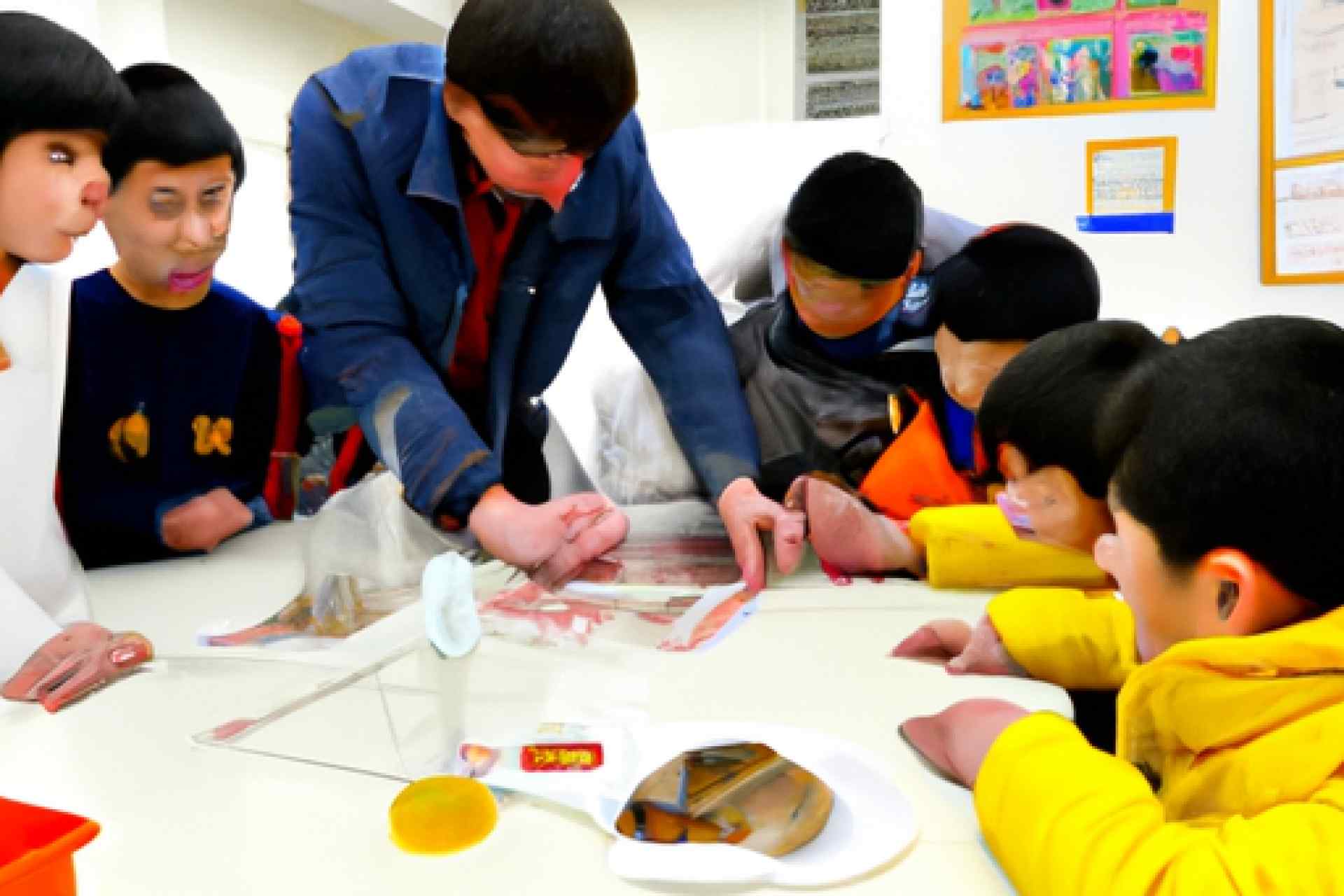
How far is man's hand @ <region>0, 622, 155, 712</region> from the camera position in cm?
59

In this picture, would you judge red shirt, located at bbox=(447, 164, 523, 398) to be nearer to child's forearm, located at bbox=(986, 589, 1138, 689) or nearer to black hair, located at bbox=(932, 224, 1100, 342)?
black hair, located at bbox=(932, 224, 1100, 342)

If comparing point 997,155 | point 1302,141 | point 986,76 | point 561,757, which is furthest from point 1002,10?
point 561,757

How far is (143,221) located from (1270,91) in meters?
1.30

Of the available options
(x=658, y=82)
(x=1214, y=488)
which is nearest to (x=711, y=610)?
(x=1214, y=488)

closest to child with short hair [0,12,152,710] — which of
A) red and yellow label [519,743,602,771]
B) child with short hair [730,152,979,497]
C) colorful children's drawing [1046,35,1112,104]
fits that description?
red and yellow label [519,743,602,771]

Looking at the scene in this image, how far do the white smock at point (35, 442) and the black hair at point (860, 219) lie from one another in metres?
0.58

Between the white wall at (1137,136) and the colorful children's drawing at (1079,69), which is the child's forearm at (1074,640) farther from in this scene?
the colorful children's drawing at (1079,69)

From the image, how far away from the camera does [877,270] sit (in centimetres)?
84

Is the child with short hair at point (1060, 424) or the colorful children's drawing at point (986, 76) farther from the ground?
the colorful children's drawing at point (986, 76)

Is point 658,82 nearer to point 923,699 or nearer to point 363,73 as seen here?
point 363,73

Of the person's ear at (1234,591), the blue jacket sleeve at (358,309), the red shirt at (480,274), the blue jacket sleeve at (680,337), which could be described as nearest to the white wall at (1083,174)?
the blue jacket sleeve at (680,337)

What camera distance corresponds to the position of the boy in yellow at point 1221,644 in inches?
13.0

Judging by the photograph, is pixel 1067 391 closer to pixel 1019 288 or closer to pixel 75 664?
pixel 1019 288

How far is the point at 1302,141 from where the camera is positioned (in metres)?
1.24
